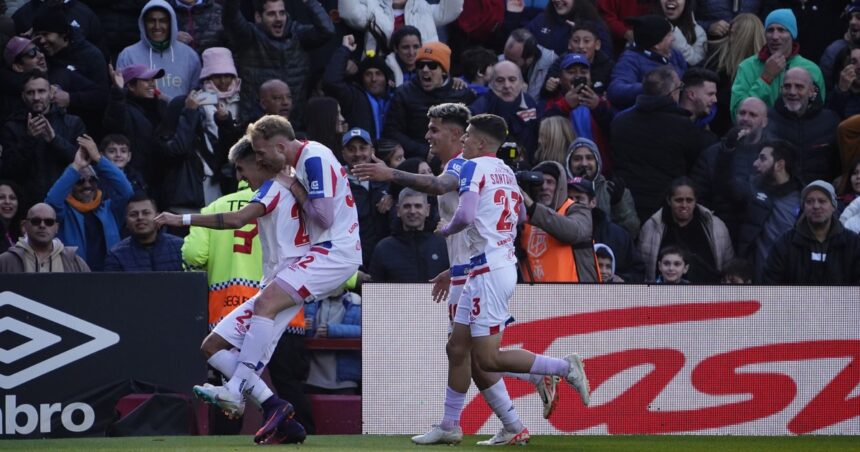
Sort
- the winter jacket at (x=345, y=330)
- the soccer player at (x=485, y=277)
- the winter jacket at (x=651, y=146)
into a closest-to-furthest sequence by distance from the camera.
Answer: the soccer player at (x=485, y=277) < the winter jacket at (x=345, y=330) < the winter jacket at (x=651, y=146)

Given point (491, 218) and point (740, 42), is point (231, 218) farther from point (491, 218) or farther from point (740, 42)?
point (740, 42)

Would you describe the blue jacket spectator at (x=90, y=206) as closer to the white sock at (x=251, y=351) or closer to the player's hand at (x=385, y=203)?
the player's hand at (x=385, y=203)

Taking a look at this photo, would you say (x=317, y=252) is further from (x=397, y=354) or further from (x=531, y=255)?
(x=531, y=255)

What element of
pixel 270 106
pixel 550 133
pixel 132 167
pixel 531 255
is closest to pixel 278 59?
pixel 270 106

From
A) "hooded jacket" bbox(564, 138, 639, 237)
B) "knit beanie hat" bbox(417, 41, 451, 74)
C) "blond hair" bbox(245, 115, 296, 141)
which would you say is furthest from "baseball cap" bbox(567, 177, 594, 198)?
"blond hair" bbox(245, 115, 296, 141)

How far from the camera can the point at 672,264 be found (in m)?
12.6

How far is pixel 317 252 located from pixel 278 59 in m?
5.15

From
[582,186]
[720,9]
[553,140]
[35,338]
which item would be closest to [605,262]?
[582,186]

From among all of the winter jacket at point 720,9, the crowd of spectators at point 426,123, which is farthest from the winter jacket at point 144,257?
the winter jacket at point 720,9

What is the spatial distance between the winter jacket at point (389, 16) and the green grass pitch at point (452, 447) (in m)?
5.44

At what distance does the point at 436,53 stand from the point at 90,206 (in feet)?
12.3

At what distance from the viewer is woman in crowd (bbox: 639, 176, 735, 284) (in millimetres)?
13133

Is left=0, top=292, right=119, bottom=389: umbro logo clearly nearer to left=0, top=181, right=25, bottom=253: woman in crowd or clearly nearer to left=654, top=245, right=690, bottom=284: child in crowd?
left=0, top=181, right=25, bottom=253: woman in crowd

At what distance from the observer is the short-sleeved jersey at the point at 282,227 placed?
30.9 ft
